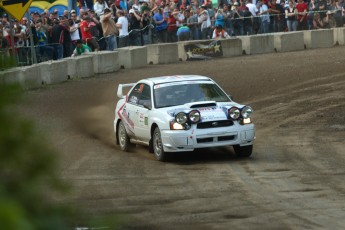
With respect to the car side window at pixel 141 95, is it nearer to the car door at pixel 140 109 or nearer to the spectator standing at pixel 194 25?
the car door at pixel 140 109

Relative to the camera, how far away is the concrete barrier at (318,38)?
3559 centimetres

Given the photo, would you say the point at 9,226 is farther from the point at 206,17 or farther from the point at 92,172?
the point at 206,17

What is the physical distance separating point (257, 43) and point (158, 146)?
2073 centimetres

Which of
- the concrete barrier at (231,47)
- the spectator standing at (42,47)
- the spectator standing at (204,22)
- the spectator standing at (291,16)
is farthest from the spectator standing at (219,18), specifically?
the spectator standing at (42,47)

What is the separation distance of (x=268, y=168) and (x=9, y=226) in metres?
12.3

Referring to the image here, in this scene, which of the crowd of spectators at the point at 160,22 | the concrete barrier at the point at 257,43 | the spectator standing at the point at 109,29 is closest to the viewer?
the crowd of spectators at the point at 160,22

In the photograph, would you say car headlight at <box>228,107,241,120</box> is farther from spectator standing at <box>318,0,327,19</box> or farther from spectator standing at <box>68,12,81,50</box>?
spectator standing at <box>318,0,327,19</box>

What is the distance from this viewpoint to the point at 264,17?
36000 millimetres

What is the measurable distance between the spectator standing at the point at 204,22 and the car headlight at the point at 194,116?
20.7 meters

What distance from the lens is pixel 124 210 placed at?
33.0 feet

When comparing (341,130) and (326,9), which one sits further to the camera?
(326,9)

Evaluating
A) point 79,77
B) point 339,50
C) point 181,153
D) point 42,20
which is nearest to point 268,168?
point 181,153

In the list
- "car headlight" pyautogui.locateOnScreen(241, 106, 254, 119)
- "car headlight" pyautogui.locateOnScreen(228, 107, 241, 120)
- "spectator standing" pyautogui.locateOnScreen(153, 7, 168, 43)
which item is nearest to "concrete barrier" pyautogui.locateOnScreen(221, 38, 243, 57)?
"spectator standing" pyautogui.locateOnScreen(153, 7, 168, 43)

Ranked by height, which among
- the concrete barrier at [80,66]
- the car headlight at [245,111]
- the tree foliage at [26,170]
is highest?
the tree foliage at [26,170]
